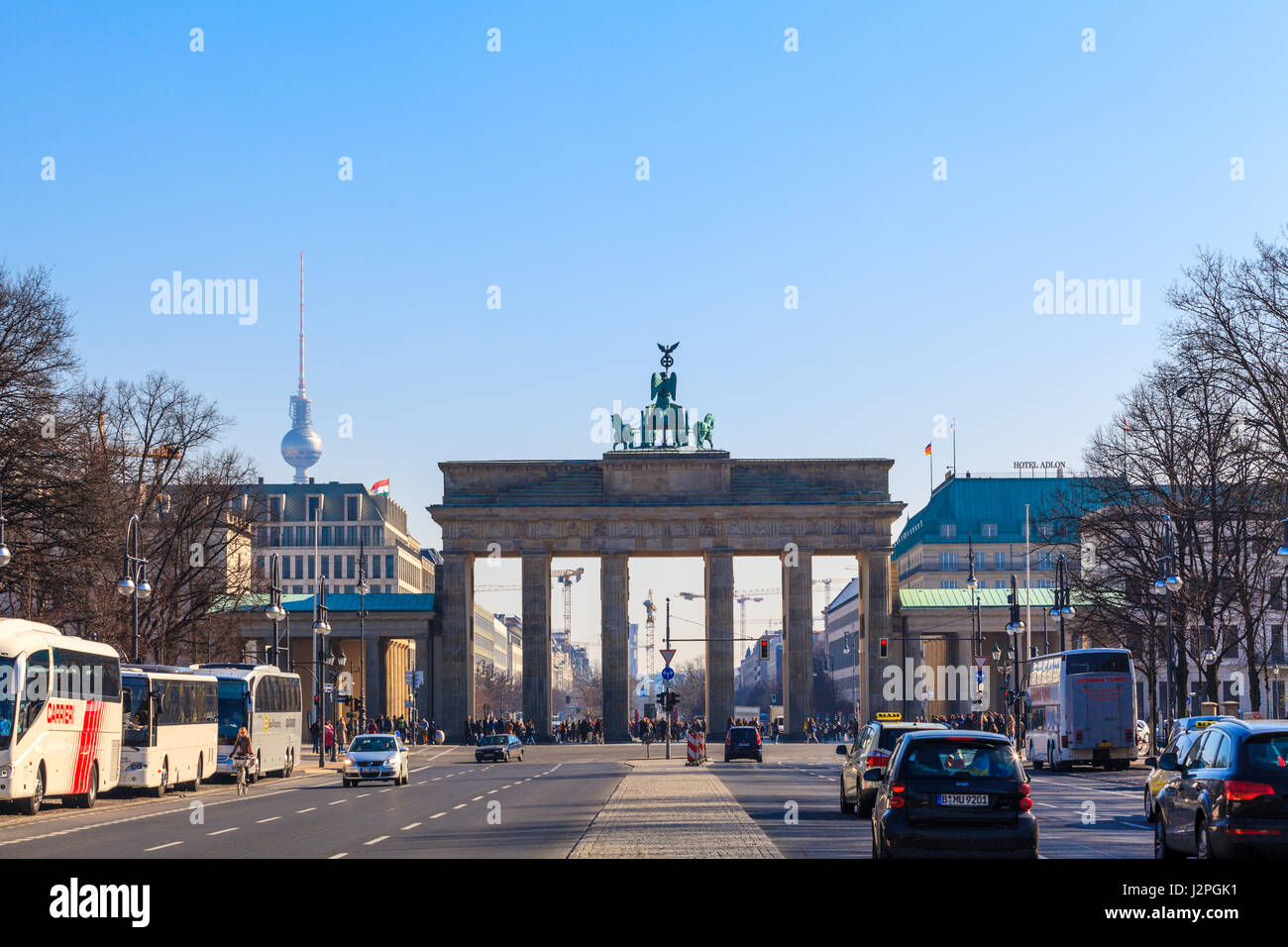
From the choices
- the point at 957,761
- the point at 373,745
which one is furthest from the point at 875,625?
the point at 957,761

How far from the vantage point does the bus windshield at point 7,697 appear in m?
33.8

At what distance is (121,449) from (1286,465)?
40.8 meters

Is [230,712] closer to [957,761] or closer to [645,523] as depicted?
[957,761]

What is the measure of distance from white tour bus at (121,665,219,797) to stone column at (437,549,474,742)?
53.7m

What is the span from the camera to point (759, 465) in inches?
4215

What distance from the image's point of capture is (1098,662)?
5716 centimetres

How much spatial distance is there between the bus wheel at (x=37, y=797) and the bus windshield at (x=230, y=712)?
16.3 m

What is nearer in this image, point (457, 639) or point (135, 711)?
point (135, 711)

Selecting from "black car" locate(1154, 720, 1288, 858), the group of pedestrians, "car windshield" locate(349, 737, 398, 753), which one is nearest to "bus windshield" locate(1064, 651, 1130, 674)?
"car windshield" locate(349, 737, 398, 753)

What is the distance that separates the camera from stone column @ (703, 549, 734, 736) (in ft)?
333

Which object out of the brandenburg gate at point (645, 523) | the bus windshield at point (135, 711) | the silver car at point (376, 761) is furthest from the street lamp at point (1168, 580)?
the brandenburg gate at point (645, 523)

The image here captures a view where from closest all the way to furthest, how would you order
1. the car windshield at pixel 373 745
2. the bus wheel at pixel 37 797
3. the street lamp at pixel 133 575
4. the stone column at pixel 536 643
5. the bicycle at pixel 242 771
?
the bus wheel at pixel 37 797
the bicycle at pixel 242 771
the street lamp at pixel 133 575
the car windshield at pixel 373 745
the stone column at pixel 536 643

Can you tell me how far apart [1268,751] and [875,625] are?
280 ft

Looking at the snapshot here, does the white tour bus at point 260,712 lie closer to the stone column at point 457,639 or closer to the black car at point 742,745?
the black car at point 742,745
